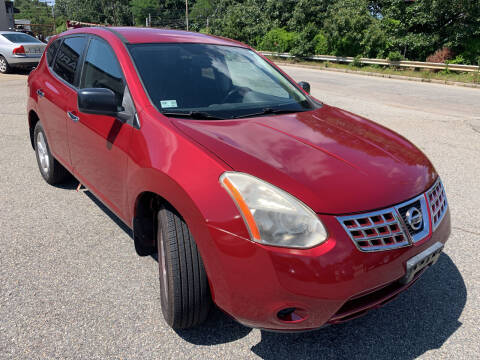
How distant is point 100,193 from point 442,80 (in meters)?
19.0

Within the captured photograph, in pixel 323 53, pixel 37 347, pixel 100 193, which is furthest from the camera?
pixel 323 53

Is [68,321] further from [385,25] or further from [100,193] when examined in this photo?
[385,25]

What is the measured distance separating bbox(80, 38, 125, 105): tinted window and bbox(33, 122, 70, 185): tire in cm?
→ 125

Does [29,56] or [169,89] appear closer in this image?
[169,89]

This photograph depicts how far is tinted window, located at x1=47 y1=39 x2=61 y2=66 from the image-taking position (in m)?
4.01

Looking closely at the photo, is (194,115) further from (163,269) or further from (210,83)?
(163,269)

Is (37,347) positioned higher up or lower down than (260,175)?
lower down

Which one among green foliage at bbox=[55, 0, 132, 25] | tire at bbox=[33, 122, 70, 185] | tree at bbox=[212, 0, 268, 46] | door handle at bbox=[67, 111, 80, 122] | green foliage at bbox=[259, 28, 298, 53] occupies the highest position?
green foliage at bbox=[55, 0, 132, 25]

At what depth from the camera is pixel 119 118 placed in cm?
251

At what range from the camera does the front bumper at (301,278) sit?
170cm

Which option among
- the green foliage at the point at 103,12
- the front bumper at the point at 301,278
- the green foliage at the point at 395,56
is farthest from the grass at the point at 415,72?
the green foliage at the point at 103,12

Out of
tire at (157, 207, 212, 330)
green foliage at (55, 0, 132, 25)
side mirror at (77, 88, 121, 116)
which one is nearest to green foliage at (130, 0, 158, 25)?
green foliage at (55, 0, 132, 25)

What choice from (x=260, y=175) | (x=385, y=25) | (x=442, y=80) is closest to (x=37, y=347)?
(x=260, y=175)

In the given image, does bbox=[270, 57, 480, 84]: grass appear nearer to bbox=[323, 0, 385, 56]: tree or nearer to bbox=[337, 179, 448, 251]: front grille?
bbox=[323, 0, 385, 56]: tree
